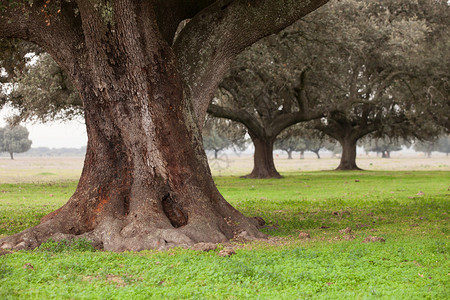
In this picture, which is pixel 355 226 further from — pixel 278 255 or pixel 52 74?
pixel 52 74

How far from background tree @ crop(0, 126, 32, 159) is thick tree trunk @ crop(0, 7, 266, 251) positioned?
4330 inches

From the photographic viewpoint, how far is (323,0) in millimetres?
9656

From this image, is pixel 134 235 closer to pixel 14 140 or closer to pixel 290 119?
pixel 290 119

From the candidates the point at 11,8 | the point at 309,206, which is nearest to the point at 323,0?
the point at 11,8

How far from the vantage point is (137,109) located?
29.0 ft

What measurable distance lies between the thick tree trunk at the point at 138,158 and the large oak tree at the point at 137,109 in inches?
0.8

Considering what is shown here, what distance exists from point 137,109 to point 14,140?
113808mm

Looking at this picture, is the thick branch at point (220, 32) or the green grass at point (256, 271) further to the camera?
the thick branch at point (220, 32)

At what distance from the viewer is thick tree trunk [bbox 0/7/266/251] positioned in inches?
339

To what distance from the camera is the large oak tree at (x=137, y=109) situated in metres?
8.50

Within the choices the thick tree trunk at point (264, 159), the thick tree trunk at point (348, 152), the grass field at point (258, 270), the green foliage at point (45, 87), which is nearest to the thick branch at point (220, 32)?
the grass field at point (258, 270)

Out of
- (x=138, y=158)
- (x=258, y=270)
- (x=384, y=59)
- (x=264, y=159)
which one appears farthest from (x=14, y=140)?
(x=258, y=270)

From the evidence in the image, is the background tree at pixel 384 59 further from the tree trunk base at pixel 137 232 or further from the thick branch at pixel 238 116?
the tree trunk base at pixel 137 232

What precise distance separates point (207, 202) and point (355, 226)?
12.8 feet
